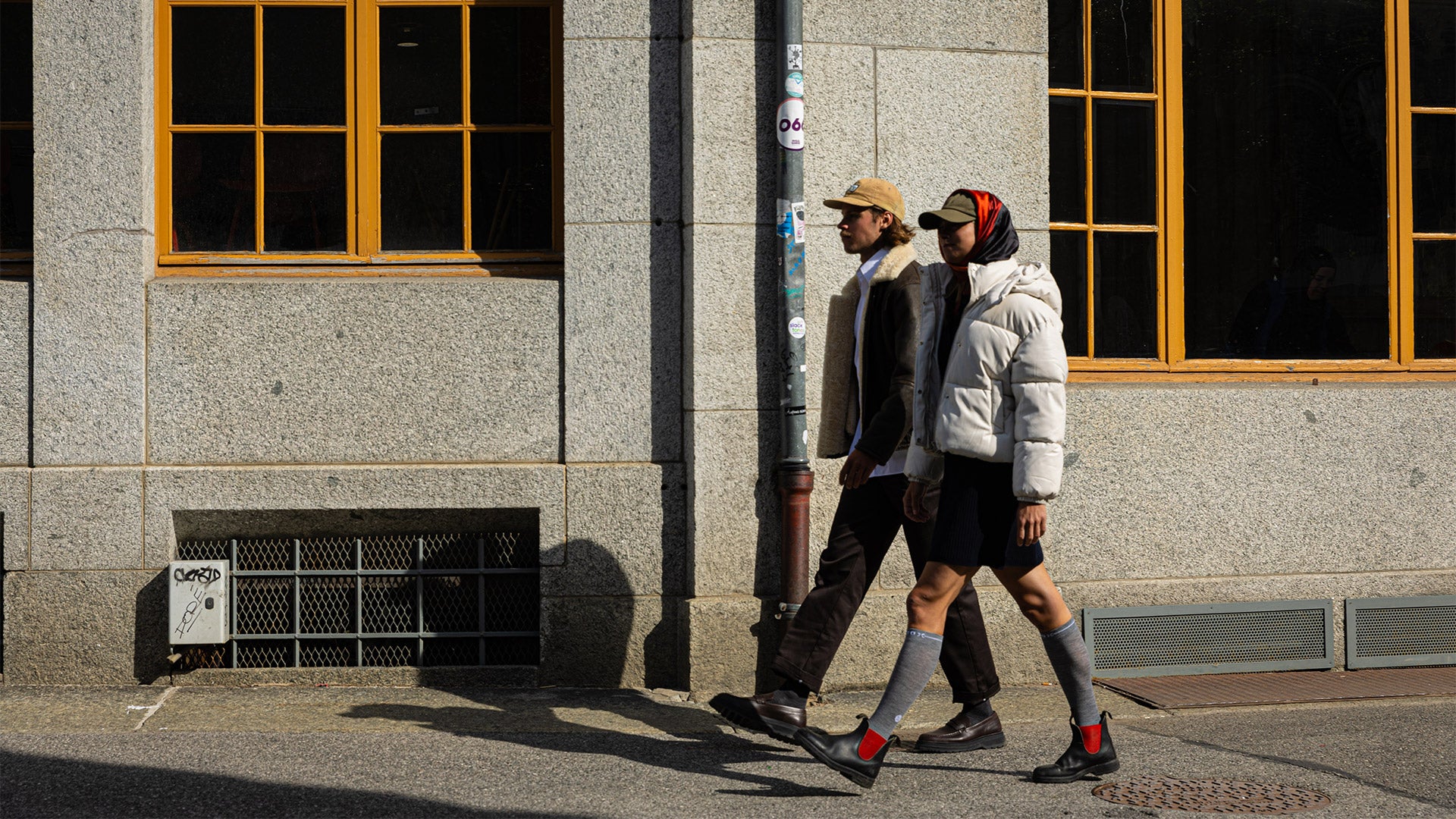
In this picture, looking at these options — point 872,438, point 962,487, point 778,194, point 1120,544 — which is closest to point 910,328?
point 872,438

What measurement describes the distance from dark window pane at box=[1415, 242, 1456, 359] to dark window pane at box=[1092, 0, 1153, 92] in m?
1.78

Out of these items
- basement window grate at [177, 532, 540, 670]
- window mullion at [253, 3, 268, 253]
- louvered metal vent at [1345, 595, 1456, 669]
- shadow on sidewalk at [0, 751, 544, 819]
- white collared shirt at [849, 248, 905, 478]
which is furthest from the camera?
louvered metal vent at [1345, 595, 1456, 669]

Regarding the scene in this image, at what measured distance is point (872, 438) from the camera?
16.4 ft

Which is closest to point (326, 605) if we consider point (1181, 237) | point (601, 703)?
point (601, 703)

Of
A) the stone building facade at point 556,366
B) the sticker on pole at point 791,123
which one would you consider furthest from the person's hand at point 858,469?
the sticker on pole at point 791,123

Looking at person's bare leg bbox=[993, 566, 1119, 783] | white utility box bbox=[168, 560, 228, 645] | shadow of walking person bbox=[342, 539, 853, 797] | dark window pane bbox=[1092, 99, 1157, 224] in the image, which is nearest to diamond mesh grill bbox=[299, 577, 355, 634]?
white utility box bbox=[168, 560, 228, 645]

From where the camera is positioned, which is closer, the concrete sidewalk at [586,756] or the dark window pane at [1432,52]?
the concrete sidewalk at [586,756]

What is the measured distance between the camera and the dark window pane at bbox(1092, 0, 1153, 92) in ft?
23.0

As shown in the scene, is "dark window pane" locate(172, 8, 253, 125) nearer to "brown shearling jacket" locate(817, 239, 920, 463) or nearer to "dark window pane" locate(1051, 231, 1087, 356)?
"brown shearling jacket" locate(817, 239, 920, 463)

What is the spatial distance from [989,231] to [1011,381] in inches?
20.3

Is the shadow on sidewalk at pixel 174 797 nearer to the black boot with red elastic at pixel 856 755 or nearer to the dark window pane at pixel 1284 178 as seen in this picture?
the black boot with red elastic at pixel 856 755

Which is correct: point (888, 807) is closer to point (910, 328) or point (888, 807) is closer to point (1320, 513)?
point (910, 328)

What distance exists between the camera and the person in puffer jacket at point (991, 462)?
441 cm

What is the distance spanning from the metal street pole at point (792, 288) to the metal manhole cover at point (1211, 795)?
1.86 meters
